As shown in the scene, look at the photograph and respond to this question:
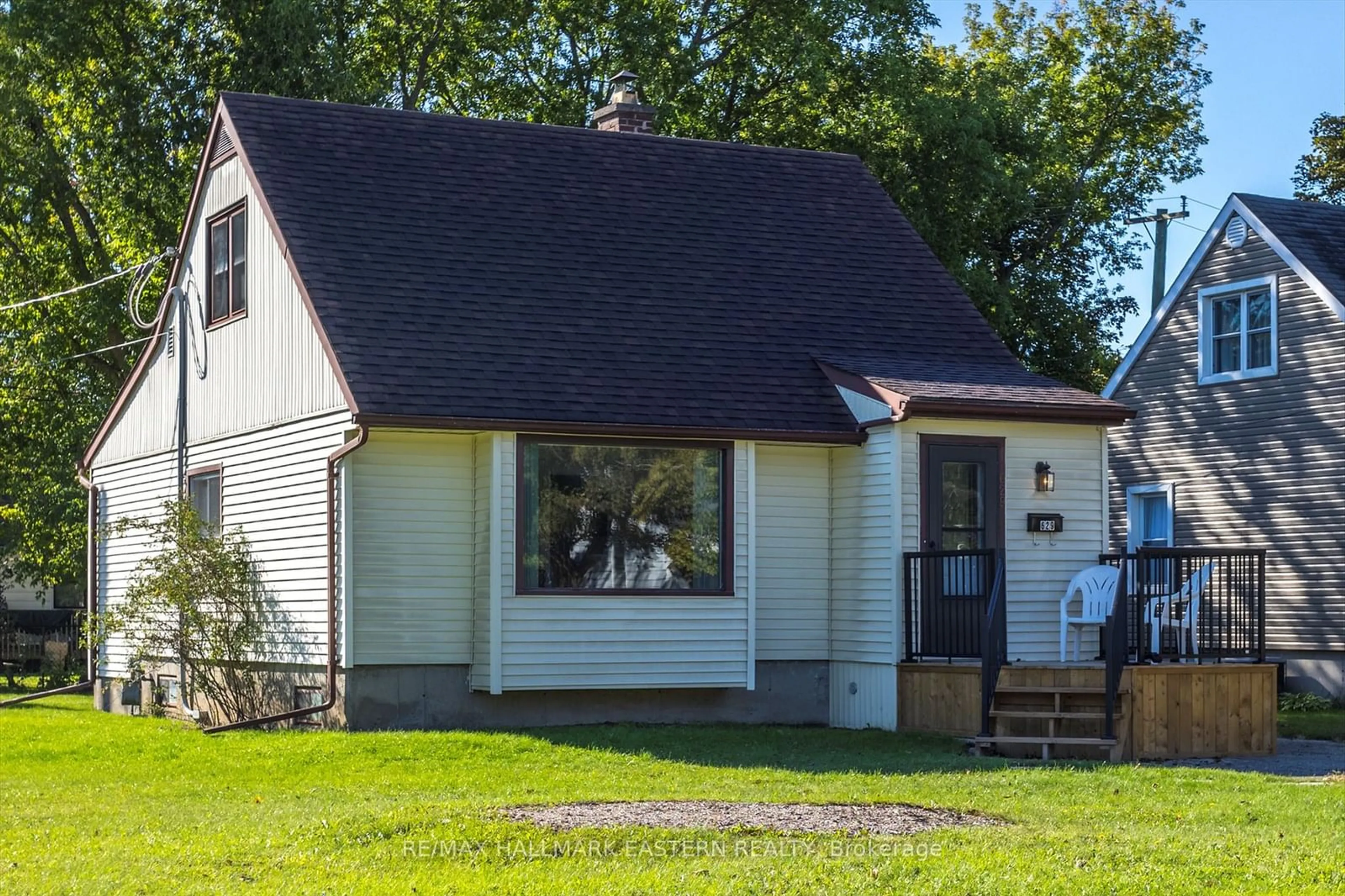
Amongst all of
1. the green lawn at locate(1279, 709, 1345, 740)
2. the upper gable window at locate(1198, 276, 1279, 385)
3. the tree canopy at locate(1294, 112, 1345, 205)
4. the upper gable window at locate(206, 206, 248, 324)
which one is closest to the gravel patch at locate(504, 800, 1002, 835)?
the green lawn at locate(1279, 709, 1345, 740)

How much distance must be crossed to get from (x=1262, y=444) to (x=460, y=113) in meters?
16.7

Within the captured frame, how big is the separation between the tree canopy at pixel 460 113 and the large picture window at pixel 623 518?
498 inches

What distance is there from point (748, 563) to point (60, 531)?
54.0 ft

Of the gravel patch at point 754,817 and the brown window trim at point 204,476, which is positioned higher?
the brown window trim at point 204,476

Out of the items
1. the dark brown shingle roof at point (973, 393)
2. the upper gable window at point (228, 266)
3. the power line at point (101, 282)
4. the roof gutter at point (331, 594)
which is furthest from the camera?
the power line at point (101, 282)

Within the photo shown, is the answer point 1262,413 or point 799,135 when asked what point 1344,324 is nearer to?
point 1262,413

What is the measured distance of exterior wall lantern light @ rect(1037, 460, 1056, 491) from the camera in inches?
679

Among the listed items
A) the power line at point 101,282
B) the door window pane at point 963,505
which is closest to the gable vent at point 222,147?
the power line at point 101,282

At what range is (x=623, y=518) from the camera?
16750 mm

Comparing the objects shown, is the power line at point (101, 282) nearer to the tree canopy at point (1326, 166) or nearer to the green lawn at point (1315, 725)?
the green lawn at point (1315, 725)

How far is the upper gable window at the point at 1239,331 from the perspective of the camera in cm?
2366

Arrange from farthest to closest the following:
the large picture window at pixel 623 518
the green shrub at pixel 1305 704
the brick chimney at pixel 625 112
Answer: the brick chimney at pixel 625 112
the green shrub at pixel 1305 704
the large picture window at pixel 623 518

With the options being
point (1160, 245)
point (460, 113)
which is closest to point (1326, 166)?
point (1160, 245)

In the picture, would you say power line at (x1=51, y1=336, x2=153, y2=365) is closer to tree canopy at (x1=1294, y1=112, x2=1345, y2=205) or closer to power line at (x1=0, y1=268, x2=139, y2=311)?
power line at (x1=0, y1=268, x2=139, y2=311)
